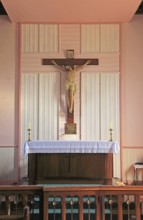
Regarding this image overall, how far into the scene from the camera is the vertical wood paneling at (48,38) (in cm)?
845

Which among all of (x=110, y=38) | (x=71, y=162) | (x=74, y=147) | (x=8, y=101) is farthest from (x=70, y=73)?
(x=71, y=162)

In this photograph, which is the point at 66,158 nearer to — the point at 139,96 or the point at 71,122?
the point at 71,122

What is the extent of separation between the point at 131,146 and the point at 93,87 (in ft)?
5.27

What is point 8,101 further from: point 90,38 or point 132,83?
point 132,83

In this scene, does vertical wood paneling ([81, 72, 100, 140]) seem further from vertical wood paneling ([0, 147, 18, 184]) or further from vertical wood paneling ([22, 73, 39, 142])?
vertical wood paneling ([0, 147, 18, 184])

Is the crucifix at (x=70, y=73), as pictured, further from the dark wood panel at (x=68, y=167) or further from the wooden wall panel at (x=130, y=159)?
the dark wood panel at (x=68, y=167)

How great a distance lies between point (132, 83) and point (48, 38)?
7.27 ft

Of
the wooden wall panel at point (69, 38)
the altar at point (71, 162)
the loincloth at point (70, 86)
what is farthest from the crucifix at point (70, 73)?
the altar at point (71, 162)

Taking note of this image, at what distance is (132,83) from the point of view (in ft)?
27.5

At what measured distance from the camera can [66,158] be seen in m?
6.73

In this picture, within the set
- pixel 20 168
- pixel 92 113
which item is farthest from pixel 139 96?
pixel 20 168

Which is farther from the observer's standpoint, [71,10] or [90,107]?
[90,107]

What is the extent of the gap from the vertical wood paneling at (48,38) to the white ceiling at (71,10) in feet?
0.56

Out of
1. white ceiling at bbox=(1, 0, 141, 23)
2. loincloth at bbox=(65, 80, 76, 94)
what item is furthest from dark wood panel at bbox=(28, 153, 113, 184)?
white ceiling at bbox=(1, 0, 141, 23)
